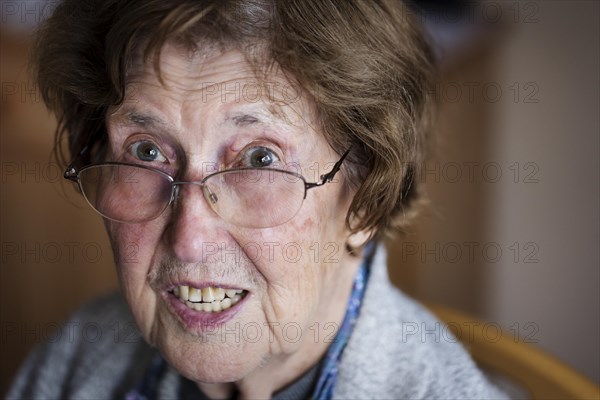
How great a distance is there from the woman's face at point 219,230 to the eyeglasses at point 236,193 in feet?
0.03

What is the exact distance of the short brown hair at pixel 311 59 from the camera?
870mm

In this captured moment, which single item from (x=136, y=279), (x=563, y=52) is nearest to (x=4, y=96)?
(x=136, y=279)

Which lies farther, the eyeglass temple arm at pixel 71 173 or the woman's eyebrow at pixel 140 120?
the eyeglass temple arm at pixel 71 173

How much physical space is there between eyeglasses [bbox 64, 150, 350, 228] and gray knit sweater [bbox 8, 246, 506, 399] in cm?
30

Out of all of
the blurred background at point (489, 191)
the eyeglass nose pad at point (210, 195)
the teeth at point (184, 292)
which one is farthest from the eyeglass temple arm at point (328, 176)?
the blurred background at point (489, 191)

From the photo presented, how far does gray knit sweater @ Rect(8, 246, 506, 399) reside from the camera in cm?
103

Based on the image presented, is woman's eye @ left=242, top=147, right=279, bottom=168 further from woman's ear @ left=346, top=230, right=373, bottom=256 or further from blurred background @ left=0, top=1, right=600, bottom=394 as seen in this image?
blurred background @ left=0, top=1, right=600, bottom=394

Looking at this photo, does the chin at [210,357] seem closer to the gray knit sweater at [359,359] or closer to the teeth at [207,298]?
the teeth at [207,298]

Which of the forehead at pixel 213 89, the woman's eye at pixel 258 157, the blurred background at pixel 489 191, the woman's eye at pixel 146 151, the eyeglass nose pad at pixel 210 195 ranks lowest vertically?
the blurred background at pixel 489 191

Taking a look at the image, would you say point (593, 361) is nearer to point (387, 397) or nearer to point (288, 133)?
point (387, 397)

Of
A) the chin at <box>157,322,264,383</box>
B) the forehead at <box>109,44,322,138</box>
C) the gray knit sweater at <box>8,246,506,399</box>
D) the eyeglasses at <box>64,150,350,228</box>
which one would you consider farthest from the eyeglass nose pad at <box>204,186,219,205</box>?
the gray knit sweater at <box>8,246,506,399</box>

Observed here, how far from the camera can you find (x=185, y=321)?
95 cm

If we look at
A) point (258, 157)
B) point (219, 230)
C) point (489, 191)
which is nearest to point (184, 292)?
point (219, 230)

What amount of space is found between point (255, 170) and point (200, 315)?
0.78 feet
